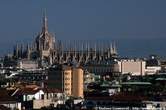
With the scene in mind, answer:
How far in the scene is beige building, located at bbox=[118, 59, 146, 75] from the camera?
124938 millimetres

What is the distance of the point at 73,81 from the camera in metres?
63.6

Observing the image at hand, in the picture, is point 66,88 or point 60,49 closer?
point 66,88

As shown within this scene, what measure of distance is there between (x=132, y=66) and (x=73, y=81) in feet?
214

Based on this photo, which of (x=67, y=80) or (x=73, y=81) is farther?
(x=67, y=80)

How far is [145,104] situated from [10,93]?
9.75 meters

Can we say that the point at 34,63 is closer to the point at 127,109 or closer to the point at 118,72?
the point at 118,72

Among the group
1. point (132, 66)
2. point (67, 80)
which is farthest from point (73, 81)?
point (132, 66)

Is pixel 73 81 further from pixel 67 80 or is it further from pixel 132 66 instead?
pixel 132 66

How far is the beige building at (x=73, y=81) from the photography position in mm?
63125

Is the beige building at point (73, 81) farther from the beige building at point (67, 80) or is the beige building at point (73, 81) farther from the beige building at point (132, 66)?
the beige building at point (132, 66)

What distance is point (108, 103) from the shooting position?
5209cm

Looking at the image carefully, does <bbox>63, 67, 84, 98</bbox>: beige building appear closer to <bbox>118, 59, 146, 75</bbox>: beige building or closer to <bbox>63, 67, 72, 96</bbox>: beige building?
<bbox>63, 67, 72, 96</bbox>: beige building

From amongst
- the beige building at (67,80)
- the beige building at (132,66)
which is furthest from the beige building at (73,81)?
the beige building at (132,66)

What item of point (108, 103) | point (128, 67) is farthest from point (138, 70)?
point (108, 103)
